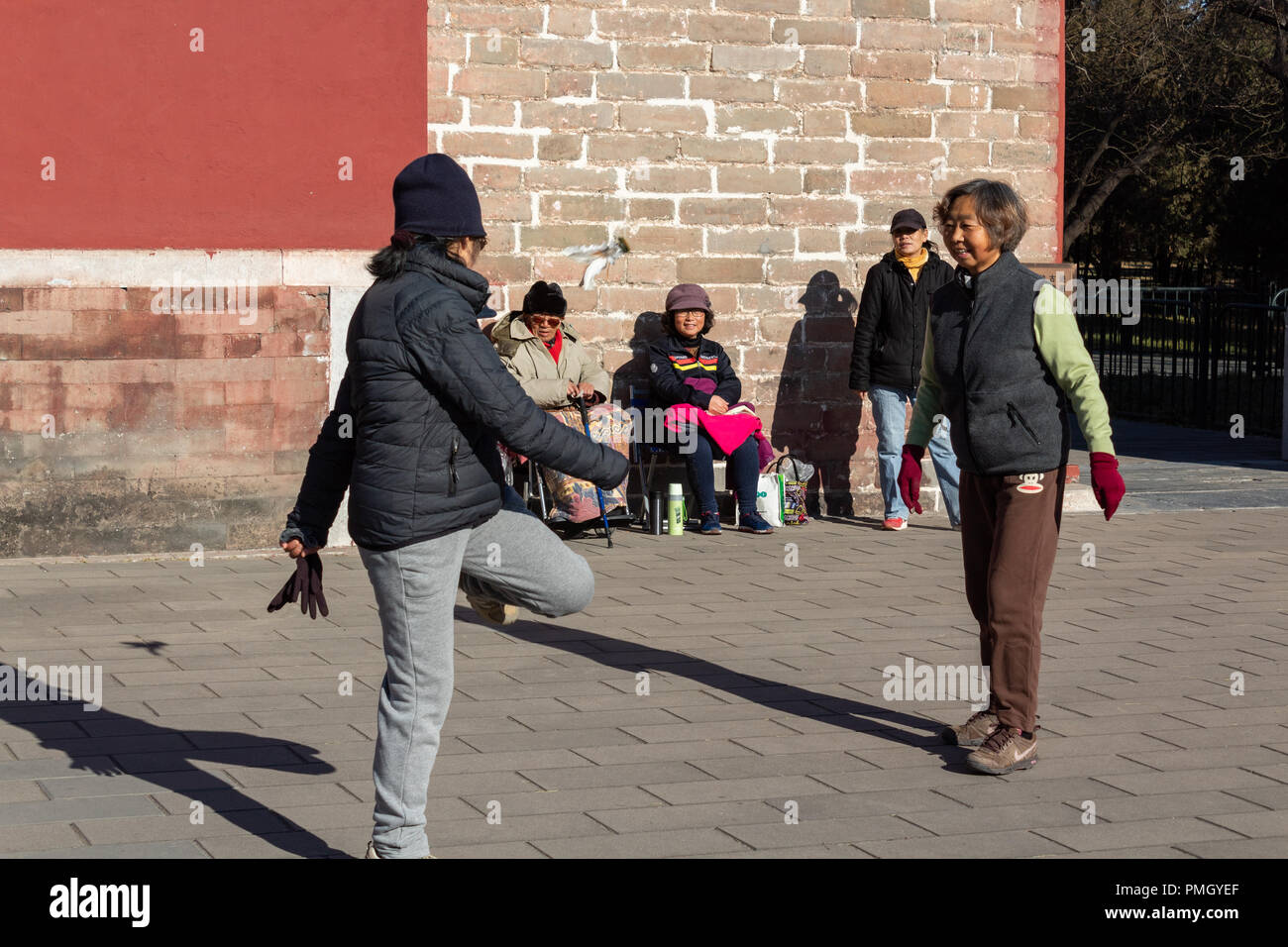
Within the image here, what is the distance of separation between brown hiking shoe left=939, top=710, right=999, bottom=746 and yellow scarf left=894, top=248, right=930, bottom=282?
5.76 metres

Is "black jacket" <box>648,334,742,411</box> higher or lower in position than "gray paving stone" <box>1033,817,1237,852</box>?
higher

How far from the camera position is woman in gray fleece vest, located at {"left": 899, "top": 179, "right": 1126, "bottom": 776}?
5895mm

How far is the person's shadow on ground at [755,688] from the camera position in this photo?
250 inches

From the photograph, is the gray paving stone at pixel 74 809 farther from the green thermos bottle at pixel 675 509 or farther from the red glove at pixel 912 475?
the green thermos bottle at pixel 675 509

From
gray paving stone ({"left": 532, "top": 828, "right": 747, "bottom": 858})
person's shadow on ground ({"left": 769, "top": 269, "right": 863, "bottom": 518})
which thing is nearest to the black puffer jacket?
gray paving stone ({"left": 532, "top": 828, "right": 747, "bottom": 858})

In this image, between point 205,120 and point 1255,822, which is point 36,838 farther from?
point 205,120

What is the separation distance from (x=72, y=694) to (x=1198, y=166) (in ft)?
101

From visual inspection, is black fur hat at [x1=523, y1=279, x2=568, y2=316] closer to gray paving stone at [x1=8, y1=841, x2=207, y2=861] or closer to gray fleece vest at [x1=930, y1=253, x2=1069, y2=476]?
gray fleece vest at [x1=930, y1=253, x2=1069, y2=476]

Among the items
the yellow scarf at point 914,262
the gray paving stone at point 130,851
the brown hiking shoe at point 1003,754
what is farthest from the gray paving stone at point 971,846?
the yellow scarf at point 914,262

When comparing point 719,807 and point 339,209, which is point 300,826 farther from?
point 339,209

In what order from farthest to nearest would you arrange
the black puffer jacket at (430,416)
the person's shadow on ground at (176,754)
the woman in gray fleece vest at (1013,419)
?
the woman in gray fleece vest at (1013,419), the person's shadow on ground at (176,754), the black puffer jacket at (430,416)

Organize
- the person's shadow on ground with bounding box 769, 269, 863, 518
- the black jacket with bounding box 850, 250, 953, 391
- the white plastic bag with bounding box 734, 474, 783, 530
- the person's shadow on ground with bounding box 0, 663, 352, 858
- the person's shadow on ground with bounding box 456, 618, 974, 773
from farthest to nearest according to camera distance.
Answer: the person's shadow on ground with bounding box 769, 269, 863, 518, the white plastic bag with bounding box 734, 474, 783, 530, the black jacket with bounding box 850, 250, 953, 391, the person's shadow on ground with bounding box 456, 618, 974, 773, the person's shadow on ground with bounding box 0, 663, 352, 858

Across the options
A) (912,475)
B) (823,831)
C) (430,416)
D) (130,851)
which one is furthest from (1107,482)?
(130,851)

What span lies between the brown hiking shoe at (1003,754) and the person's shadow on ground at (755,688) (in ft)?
0.35
